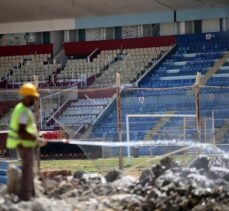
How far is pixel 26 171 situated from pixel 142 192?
246cm

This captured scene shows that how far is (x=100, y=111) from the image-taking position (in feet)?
95.9

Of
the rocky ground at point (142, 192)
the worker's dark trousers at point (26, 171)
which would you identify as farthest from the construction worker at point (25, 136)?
the rocky ground at point (142, 192)

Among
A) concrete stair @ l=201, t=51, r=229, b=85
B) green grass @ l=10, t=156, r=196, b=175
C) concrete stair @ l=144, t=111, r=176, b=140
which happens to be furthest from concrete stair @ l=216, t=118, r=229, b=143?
concrete stair @ l=201, t=51, r=229, b=85

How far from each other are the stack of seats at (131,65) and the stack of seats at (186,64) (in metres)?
0.62

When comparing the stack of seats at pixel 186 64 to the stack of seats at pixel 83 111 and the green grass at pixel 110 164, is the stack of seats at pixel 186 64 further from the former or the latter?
the green grass at pixel 110 164

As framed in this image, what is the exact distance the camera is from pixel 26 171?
12070 mm

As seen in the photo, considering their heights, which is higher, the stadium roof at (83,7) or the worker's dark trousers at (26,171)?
the stadium roof at (83,7)

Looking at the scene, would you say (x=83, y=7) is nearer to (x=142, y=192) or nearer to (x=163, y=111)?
(x=163, y=111)

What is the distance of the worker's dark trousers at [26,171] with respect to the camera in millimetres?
12039

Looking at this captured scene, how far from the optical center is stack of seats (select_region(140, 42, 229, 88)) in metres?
36.8

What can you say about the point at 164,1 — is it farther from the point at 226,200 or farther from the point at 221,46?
the point at 226,200

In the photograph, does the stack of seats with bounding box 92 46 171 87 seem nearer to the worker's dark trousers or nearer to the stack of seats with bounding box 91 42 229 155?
the stack of seats with bounding box 91 42 229 155

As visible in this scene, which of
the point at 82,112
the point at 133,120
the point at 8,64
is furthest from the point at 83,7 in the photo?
the point at 133,120

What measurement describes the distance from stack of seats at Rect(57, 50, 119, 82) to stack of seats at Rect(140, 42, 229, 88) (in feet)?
9.64
